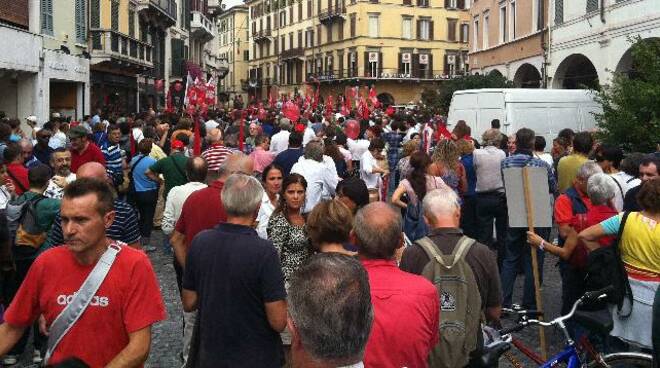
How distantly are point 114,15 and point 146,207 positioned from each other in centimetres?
1967

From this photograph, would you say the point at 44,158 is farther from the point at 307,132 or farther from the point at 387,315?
the point at 387,315

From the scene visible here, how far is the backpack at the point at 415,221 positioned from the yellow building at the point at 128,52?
19166 mm

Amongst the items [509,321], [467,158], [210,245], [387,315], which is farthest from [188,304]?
[467,158]

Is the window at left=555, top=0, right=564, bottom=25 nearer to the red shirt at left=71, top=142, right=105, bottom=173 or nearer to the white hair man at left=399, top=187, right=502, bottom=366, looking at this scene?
the red shirt at left=71, top=142, right=105, bottom=173

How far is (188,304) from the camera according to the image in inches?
165

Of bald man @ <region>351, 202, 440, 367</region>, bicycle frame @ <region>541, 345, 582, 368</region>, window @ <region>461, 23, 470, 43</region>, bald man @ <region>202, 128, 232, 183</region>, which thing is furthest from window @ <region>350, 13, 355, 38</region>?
bald man @ <region>351, 202, 440, 367</region>

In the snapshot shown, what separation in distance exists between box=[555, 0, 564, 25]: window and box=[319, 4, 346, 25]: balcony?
41.8 metres

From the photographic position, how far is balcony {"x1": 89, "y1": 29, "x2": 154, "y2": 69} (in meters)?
25.7

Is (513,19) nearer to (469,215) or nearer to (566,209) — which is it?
(469,215)

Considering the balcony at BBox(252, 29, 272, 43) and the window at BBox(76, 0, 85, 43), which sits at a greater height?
the balcony at BBox(252, 29, 272, 43)

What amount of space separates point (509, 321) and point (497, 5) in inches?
1102

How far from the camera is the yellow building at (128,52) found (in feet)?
85.7

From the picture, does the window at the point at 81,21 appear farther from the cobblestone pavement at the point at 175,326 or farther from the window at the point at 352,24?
the window at the point at 352,24

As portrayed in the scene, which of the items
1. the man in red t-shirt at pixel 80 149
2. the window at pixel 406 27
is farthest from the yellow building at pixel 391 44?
the man in red t-shirt at pixel 80 149
